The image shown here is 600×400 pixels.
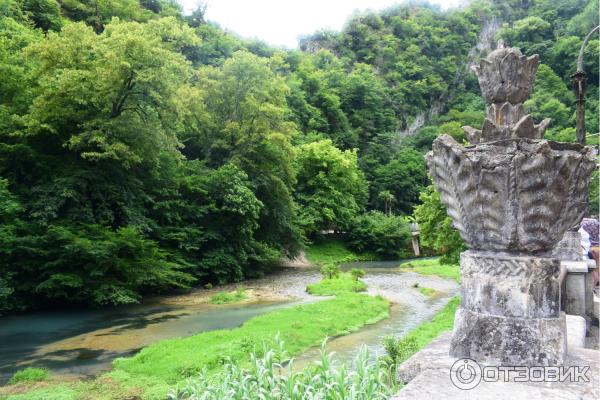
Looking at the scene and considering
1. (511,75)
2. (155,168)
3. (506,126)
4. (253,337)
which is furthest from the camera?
(155,168)

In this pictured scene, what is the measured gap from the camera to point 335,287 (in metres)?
19.5

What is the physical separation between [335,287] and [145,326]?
8.59 m

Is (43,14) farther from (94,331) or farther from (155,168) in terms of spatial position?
(94,331)

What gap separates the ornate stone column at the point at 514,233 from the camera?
8.03ft

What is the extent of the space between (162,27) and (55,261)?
11.0 meters

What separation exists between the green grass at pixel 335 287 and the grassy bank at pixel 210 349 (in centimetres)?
286

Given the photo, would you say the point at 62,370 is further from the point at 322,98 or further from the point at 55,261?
the point at 322,98

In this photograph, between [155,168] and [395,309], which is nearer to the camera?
[395,309]

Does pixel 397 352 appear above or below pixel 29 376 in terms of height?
above

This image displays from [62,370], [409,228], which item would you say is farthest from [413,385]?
[409,228]

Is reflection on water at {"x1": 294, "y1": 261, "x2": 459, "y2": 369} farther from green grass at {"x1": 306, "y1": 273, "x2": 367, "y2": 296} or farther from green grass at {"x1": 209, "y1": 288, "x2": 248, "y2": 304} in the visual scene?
green grass at {"x1": 209, "y1": 288, "x2": 248, "y2": 304}

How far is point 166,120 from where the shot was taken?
63.7 feet

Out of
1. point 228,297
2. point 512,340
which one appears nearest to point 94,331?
point 228,297

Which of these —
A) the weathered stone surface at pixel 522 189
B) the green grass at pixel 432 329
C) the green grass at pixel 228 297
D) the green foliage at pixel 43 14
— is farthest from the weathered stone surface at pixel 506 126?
the green foliage at pixel 43 14
